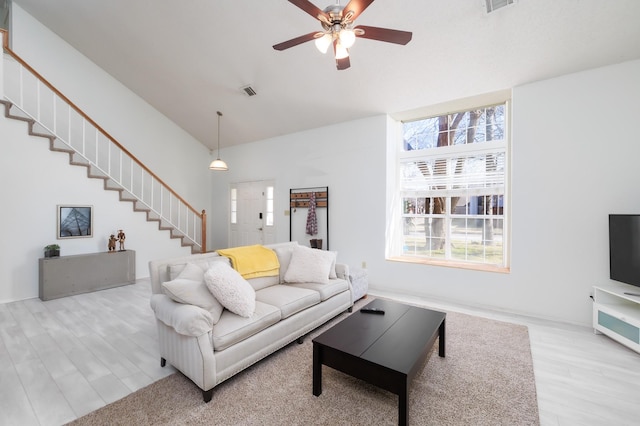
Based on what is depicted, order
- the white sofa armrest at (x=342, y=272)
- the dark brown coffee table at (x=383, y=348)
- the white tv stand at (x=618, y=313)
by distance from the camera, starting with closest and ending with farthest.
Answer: the dark brown coffee table at (x=383, y=348)
the white tv stand at (x=618, y=313)
the white sofa armrest at (x=342, y=272)

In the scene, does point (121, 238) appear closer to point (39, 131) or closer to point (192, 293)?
point (39, 131)

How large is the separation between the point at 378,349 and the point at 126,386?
6.28 feet

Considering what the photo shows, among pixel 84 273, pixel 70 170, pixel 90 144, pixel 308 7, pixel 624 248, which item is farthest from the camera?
pixel 90 144

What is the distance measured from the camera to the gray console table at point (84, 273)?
13.3 feet

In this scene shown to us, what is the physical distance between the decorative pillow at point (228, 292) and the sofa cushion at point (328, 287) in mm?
914

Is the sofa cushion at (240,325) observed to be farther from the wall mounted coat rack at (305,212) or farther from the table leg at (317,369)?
A: the wall mounted coat rack at (305,212)

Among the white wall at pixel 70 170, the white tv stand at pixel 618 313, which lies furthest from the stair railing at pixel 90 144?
the white tv stand at pixel 618 313

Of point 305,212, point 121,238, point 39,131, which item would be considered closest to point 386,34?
point 305,212

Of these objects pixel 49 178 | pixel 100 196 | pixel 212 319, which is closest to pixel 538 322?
pixel 212 319

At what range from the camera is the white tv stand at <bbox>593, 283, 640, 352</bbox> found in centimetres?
258

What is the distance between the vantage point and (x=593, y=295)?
3.10 m

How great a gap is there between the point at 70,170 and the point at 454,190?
6.25 m

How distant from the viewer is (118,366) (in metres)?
2.35

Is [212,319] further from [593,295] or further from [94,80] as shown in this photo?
[94,80]
